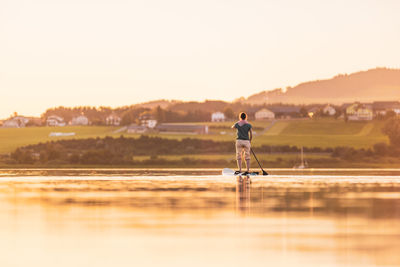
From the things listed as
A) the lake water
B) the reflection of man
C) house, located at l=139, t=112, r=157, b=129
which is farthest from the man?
house, located at l=139, t=112, r=157, b=129

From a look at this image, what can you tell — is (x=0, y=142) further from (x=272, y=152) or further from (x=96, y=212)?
(x=96, y=212)

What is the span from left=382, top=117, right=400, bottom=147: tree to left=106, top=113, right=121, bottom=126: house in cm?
4356

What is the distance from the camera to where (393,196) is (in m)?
17.0

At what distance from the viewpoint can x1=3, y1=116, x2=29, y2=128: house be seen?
4488 inches

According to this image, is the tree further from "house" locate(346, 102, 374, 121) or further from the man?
the man

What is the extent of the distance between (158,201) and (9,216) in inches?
146

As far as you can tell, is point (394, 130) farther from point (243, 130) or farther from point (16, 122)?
point (16, 122)

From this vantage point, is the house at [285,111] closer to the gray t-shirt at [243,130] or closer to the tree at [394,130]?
the tree at [394,130]

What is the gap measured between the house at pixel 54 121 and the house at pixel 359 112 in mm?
45192

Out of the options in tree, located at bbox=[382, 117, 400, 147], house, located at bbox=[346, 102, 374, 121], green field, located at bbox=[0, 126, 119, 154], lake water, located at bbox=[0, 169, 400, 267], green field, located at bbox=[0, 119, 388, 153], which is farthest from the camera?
house, located at bbox=[346, 102, 374, 121]

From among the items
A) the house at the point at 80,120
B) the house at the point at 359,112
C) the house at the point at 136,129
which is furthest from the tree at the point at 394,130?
the house at the point at 80,120

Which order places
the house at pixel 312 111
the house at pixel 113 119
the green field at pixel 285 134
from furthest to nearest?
the house at pixel 312 111 < the house at pixel 113 119 < the green field at pixel 285 134

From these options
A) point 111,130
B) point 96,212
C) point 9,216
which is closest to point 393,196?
point 96,212

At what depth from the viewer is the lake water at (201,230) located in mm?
8305
